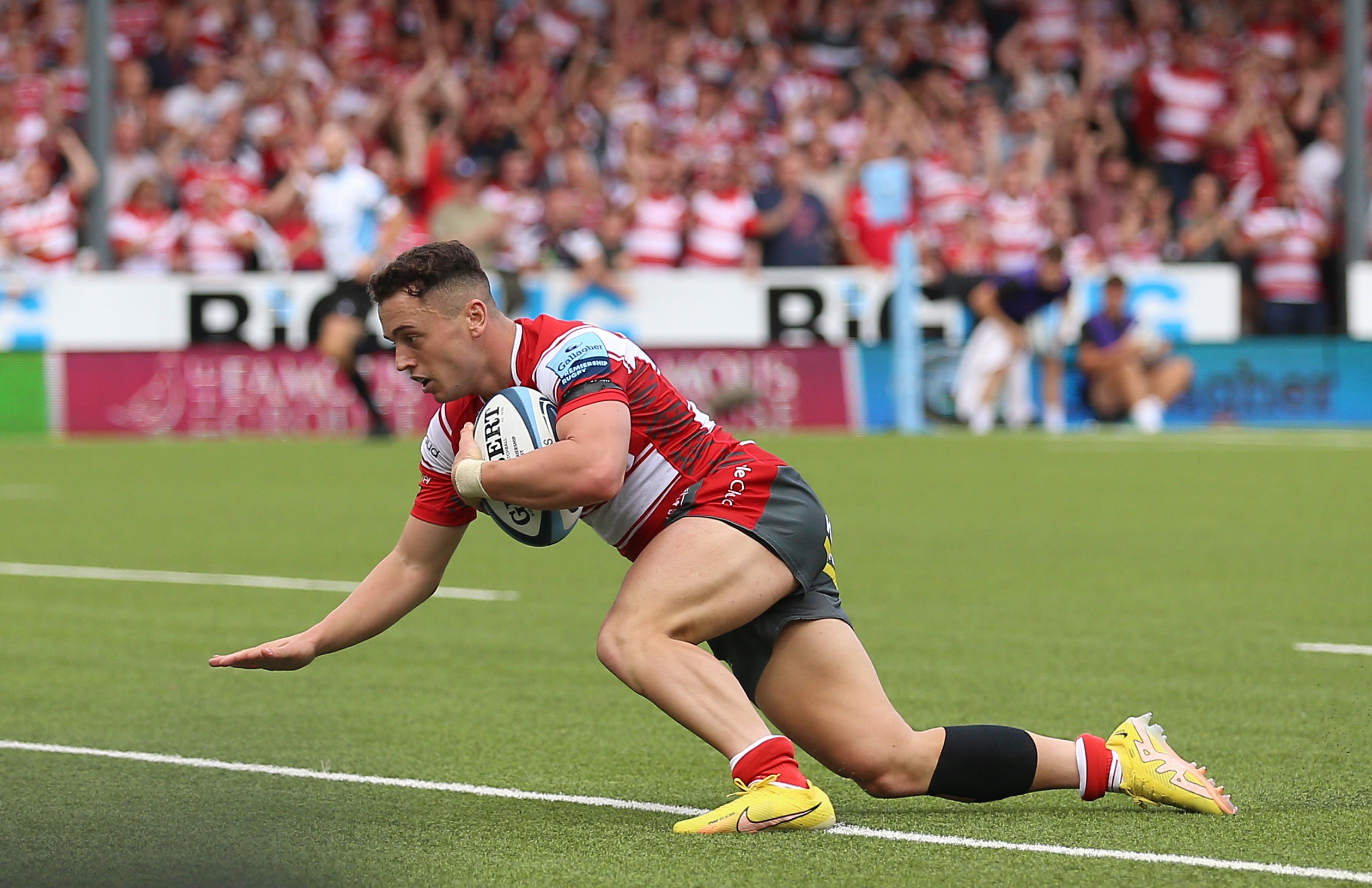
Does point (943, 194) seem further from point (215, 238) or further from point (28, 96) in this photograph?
point (28, 96)

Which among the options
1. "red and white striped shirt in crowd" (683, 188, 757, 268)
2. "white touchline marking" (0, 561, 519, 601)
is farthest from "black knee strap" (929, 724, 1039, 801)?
"red and white striped shirt in crowd" (683, 188, 757, 268)

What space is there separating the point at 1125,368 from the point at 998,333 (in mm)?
1330

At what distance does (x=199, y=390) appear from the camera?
19.8 metres

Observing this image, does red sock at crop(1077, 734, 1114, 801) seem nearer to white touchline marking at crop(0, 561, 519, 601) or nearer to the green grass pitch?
the green grass pitch

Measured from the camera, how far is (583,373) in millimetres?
4824

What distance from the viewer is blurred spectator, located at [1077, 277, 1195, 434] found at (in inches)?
797

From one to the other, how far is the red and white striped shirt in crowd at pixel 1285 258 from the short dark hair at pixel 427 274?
18.6 meters

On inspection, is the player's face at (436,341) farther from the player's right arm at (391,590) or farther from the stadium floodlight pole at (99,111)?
the stadium floodlight pole at (99,111)

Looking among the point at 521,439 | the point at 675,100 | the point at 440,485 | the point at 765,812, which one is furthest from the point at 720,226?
the point at 765,812

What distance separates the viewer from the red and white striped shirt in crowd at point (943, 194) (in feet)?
72.0

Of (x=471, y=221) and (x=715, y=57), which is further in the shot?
(x=715, y=57)

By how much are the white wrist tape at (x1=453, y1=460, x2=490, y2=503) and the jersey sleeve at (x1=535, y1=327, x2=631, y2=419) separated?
0.24 meters

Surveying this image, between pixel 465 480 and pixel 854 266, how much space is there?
55.6 feet

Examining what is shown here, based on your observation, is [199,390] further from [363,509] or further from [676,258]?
[363,509]
